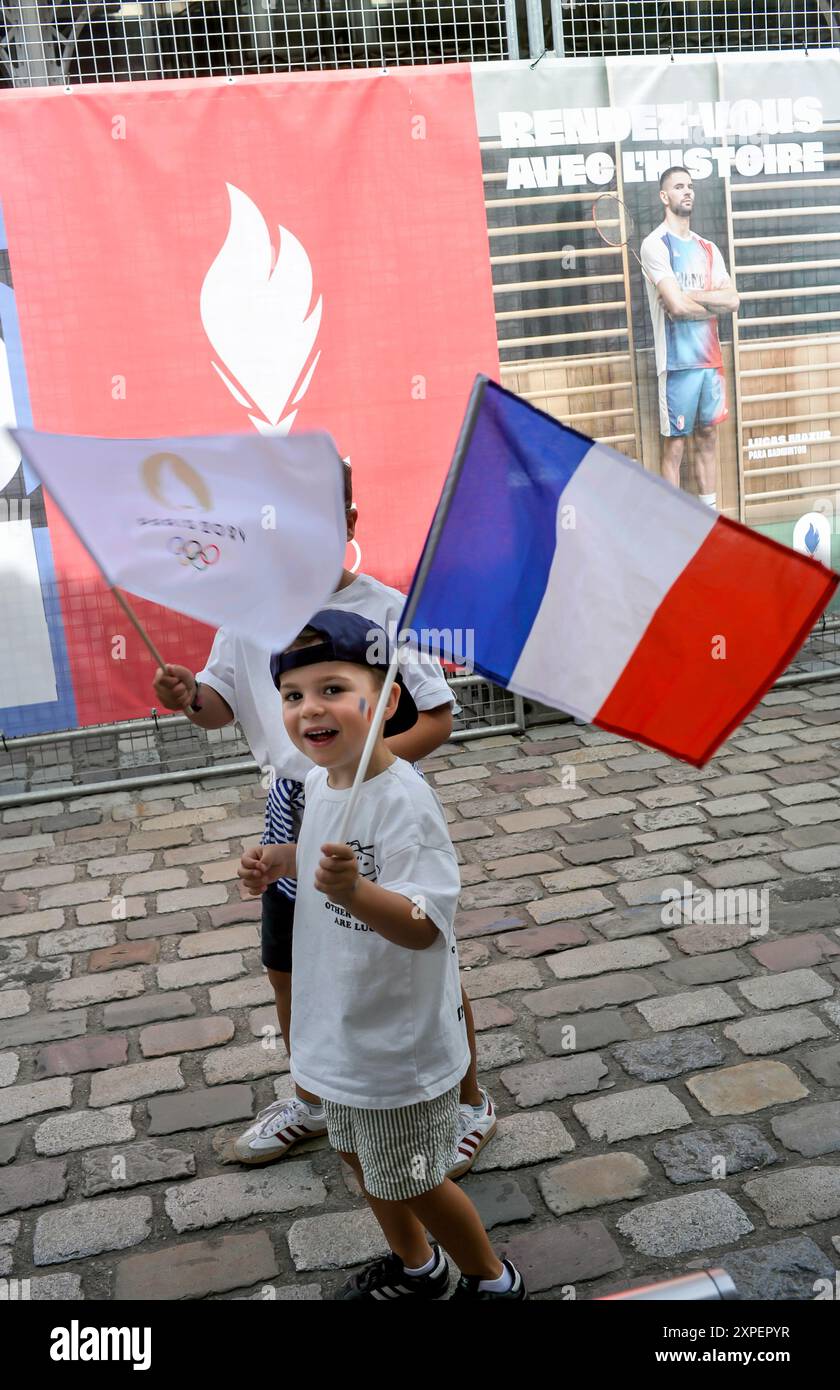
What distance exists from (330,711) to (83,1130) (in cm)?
187

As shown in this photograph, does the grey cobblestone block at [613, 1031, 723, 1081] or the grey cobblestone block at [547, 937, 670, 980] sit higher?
the grey cobblestone block at [547, 937, 670, 980]

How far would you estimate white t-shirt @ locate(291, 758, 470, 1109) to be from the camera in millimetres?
2412

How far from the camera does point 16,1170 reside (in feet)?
11.2

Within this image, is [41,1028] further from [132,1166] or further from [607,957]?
[607,957]

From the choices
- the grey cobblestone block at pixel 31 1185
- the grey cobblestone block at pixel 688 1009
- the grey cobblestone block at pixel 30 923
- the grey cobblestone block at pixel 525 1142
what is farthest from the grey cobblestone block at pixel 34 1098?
the grey cobblestone block at pixel 688 1009

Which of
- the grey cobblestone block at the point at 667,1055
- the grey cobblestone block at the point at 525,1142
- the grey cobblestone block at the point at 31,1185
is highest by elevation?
the grey cobblestone block at the point at 31,1185

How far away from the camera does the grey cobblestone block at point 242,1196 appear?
10.4ft

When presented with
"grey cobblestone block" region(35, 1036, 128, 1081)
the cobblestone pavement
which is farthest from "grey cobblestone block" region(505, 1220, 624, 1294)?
"grey cobblestone block" region(35, 1036, 128, 1081)

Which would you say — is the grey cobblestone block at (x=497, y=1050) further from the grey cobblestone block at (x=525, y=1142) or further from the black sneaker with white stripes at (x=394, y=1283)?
the black sneaker with white stripes at (x=394, y=1283)

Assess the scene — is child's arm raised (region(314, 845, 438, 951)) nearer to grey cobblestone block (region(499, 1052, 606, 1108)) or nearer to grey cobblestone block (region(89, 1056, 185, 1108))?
grey cobblestone block (region(499, 1052, 606, 1108))

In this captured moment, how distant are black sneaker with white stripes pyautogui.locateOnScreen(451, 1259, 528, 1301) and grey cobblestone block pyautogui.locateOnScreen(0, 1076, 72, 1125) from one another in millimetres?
1555

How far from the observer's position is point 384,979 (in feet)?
8.00

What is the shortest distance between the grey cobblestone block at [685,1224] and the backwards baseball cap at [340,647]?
58.9 inches
